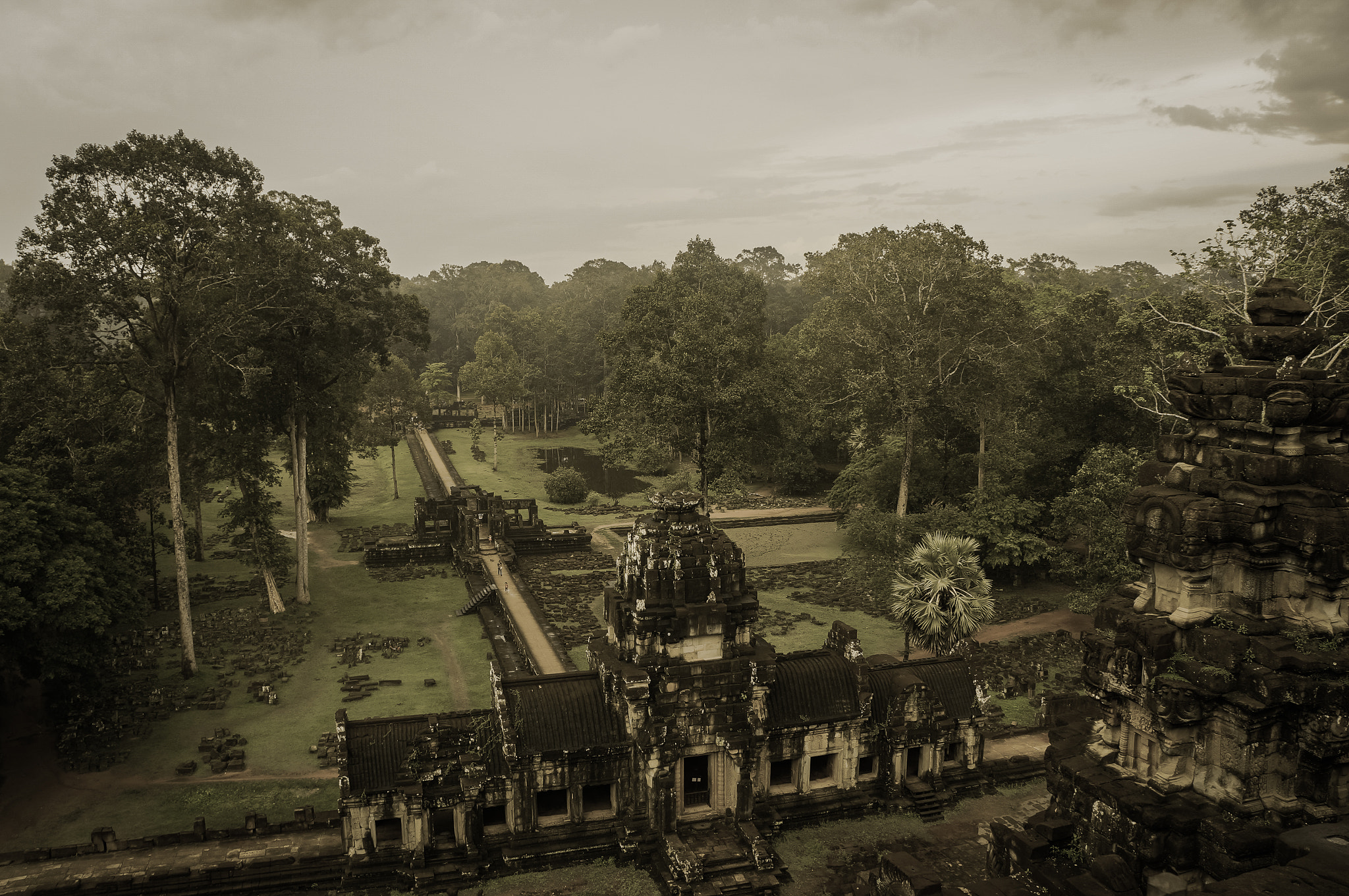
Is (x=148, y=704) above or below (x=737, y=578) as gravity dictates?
below

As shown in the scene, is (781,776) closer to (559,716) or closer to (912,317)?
(559,716)

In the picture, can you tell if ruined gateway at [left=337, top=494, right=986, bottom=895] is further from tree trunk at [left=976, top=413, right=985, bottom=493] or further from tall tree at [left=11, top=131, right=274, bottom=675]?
tree trunk at [left=976, top=413, right=985, bottom=493]

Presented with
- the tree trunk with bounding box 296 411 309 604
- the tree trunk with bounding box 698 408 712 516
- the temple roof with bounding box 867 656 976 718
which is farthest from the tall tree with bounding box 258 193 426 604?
the temple roof with bounding box 867 656 976 718

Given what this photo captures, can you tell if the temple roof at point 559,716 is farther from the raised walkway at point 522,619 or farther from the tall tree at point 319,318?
the tall tree at point 319,318

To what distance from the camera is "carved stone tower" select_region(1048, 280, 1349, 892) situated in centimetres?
961

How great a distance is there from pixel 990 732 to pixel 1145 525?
15716 millimetres

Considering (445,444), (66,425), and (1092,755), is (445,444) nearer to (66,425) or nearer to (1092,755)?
(66,425)

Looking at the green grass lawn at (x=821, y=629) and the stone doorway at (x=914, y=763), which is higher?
the stone doorway at (x=914, y=763)

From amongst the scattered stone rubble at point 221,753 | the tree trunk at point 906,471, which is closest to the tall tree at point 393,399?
the tree trunk at point 906,471

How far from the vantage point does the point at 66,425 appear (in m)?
26.1

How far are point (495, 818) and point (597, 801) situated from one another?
2238mm

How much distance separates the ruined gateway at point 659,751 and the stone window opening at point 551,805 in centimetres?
4

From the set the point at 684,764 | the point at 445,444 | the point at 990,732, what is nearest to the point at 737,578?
the point at 684,764

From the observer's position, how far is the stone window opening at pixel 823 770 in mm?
21172
